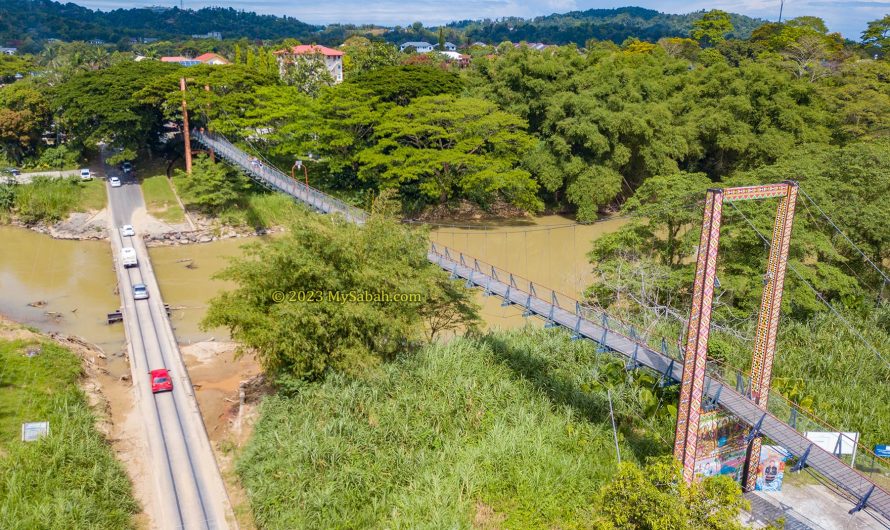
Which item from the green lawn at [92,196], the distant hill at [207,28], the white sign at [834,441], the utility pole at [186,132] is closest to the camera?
the white sign at [834,441]

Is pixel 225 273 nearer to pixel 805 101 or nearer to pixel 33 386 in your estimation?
pixel 33 386

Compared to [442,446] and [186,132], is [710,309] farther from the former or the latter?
[186,132]

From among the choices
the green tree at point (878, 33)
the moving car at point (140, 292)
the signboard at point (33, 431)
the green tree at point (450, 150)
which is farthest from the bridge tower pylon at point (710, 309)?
the green tree at point (878, 33)

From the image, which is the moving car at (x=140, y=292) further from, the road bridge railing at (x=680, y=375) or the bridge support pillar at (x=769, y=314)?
the bridge support pillar at (x=769, y=314)

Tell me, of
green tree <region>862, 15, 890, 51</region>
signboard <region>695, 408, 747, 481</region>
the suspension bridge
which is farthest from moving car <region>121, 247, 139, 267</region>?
green tree <region>862, 15, 890, 51</region>

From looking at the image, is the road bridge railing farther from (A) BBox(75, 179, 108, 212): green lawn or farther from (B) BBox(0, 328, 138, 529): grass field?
(A) BBox(75, 179, 108, 212): green lawn

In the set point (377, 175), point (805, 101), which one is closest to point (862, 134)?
point (805, 101)

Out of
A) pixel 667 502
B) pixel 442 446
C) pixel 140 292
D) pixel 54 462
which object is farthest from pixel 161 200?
pixel 667 502
